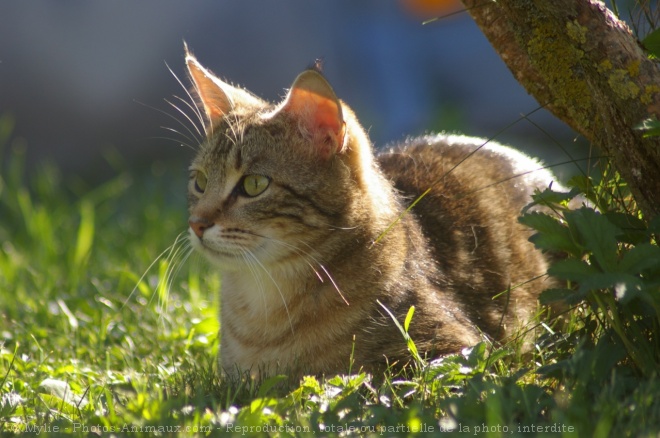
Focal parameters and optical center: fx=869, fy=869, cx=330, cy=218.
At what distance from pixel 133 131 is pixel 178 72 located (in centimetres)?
58

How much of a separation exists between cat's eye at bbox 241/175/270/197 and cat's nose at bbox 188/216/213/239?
0.54 ft

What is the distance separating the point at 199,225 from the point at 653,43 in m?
1.47

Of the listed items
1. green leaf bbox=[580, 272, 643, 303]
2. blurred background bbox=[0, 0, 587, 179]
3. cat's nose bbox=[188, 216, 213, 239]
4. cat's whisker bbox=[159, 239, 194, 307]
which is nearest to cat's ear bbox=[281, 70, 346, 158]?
cat's nose bbox=[188, 216, 213, 239]

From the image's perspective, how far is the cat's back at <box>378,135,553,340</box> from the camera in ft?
10.2

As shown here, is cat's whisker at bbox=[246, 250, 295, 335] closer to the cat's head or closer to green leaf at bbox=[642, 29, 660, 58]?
the cat's head

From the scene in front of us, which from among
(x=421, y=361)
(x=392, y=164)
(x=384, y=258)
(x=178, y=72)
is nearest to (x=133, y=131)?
(x=178, y=72)

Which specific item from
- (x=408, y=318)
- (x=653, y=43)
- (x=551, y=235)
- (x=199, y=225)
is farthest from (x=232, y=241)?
(x=653, y=43)

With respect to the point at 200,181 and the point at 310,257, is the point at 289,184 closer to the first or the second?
the point at 310,257

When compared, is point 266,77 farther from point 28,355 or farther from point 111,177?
point 28,355

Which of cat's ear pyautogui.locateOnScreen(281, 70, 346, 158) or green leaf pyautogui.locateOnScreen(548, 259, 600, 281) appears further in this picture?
cat's ear pyautogui.locateOnScreen(281, 70, 346, 158)

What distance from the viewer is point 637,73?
2330mm

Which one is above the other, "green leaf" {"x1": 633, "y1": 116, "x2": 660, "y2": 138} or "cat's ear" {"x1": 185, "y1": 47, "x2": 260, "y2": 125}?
"cat's ear" {"x1": 185, "y1": 47, "x2": 260, "y2": 125}

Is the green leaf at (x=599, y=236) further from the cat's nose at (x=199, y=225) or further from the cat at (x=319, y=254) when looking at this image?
the cat's nose at (x=199, y=225)

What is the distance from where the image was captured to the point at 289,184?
286cm
